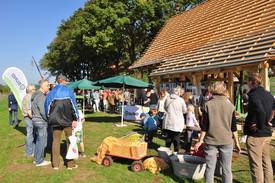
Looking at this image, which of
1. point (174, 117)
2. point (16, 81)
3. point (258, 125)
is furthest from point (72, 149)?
point (16, 81)

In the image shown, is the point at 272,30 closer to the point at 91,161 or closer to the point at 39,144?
the point at 91,161

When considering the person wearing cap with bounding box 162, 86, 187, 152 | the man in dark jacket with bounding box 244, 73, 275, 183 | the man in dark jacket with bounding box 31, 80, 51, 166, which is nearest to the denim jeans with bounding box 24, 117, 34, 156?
the man in dark jacket with bounding box 31, 80, 51, 166

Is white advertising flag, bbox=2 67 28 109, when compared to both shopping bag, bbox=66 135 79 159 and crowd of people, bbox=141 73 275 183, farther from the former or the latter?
crowd of people, bbox=141 73 275 183

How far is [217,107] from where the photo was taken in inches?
231

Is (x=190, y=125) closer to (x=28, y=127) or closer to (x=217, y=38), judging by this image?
(x=28, y=127)

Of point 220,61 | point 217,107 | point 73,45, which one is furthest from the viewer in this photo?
point 73,45

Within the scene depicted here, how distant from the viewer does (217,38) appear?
50.3ft

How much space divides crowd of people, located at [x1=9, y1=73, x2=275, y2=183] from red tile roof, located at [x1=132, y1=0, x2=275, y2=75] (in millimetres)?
2802

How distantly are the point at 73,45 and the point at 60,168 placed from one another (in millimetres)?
39017

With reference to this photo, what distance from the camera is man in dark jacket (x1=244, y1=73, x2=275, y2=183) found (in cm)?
594

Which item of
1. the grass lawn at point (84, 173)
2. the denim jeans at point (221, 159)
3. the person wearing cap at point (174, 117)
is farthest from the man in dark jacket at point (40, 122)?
the denim jeans at point (221, 159)

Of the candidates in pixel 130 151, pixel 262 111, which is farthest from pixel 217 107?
pixel 130 151

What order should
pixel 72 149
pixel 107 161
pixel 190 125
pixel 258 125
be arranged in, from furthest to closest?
pixel 190 125
pixel 107 161
pixel 72 149
pixel 258 125

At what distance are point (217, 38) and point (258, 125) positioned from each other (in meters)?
9.91
